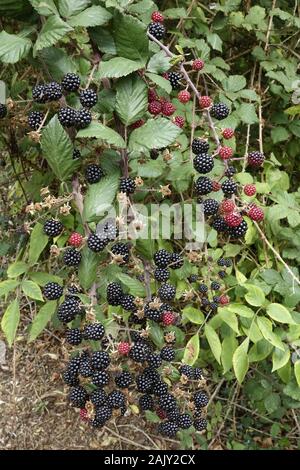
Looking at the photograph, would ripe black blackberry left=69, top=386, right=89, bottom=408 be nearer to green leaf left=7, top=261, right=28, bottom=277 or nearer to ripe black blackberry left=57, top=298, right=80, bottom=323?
ripe black blackberry left=57, top=298, right=80, bottom=323

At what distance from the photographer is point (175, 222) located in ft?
4.98

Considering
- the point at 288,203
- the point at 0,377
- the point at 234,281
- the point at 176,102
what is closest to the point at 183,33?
the point at 176,102

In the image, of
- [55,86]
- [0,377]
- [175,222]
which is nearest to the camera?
[55,86]

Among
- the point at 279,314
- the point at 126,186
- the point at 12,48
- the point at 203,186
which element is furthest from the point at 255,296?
the point at 12,48

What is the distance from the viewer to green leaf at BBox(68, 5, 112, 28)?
98cm

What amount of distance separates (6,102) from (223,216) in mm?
570

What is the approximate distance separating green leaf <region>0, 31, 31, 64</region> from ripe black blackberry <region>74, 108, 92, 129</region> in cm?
16

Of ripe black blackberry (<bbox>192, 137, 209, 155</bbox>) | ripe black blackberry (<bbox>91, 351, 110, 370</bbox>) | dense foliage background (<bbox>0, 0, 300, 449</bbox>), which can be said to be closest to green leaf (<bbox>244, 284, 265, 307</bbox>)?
dense foliage background (<bbox>0, 0, 300, 449</bbox>)

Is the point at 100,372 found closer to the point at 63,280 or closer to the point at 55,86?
the point at 63,280

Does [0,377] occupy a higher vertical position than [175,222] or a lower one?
lower

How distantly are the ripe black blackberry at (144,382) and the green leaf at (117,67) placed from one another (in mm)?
643

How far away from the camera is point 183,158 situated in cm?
146

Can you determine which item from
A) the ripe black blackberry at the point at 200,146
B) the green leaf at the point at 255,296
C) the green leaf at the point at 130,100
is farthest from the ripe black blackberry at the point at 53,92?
the green leaf at the point at 255,296

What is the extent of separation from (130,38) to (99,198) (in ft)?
1.10
